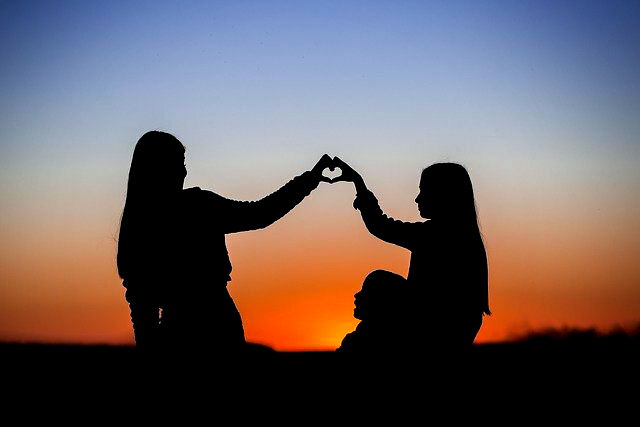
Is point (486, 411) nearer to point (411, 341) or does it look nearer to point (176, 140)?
point (411, 341)

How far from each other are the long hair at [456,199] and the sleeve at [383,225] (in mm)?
278

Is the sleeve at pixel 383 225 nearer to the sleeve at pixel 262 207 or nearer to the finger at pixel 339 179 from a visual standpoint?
the finger at pixel 339 179

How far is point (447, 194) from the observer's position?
5.95m

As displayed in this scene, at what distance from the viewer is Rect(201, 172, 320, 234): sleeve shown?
5383mm

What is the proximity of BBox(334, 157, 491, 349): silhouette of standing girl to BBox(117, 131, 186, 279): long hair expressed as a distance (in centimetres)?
194

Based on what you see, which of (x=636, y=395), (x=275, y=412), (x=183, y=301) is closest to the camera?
(x=275, y=412)

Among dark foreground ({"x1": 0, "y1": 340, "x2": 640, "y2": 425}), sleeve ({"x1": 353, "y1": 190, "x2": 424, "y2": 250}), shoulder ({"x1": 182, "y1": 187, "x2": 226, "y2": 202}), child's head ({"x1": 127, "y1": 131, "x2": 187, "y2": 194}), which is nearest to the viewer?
dark foreground ({"x1": 0, "y1": 340, "x2": 640, "y2": 425})

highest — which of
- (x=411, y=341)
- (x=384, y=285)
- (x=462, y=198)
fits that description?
(x=462, y=198)

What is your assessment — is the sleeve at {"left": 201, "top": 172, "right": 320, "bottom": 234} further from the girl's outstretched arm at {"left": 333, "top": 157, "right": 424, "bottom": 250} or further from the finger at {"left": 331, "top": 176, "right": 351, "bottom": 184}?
the girl's outstretched arm at {"left": 333, "top": 157, "right": 424, "bottom": 250}

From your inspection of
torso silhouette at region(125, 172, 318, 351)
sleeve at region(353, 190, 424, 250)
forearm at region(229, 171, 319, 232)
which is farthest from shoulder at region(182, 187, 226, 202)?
sleeve at region(353, 190, 424, 250)

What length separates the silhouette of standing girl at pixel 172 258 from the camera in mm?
5164

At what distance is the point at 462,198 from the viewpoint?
5.93 m

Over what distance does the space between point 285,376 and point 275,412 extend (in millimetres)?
331

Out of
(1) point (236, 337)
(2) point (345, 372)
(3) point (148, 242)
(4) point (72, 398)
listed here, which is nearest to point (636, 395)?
(2) point (345, 372)
